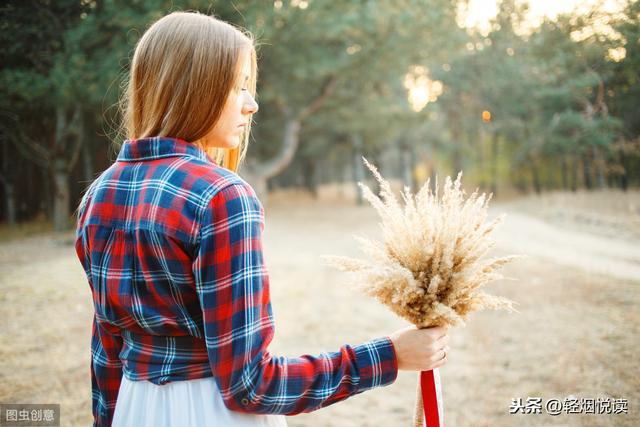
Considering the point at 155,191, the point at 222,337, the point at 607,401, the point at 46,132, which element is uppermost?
the point at 46,132

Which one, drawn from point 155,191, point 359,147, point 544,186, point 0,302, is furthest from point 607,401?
point 359,147

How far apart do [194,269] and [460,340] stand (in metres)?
4.25

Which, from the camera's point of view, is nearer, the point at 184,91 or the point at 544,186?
the point at 184,91

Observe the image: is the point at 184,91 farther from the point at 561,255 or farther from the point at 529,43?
the point at 561,255

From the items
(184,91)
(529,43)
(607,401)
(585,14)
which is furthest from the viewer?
(529,43)

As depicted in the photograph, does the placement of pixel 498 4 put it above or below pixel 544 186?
above

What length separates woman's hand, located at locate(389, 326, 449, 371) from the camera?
49.1 inches

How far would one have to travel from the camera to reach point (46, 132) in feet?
19.7

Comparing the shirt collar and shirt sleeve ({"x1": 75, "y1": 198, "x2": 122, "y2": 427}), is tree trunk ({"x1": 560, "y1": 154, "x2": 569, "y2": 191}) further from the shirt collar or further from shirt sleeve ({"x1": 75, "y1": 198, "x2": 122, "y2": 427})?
shirt sleeve ({"x1": 75, "y1": 198, "x2": 122, "y2": 427})

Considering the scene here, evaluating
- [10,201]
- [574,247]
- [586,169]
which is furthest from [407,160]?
[586,169]

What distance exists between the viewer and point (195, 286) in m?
1.06

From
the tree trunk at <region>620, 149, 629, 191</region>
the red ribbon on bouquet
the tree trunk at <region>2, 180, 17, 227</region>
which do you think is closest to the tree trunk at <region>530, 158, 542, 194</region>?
the tree trunk at <region>620, 149, 629, 191</region>

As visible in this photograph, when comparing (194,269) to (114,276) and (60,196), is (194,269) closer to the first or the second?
(114,276)

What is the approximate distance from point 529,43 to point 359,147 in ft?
55.6
